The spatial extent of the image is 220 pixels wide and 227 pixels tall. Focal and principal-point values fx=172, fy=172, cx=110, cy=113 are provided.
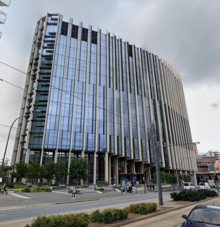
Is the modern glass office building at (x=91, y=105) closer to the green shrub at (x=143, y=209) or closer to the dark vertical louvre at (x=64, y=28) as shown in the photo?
the dark vertical louvre at (x=64, y=28)

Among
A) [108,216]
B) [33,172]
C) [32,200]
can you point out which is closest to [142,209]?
[108,216]

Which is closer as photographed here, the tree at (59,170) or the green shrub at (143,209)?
the green shrub at (143,209)

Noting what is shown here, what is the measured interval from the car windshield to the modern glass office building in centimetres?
4238

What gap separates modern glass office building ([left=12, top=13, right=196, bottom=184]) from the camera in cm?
5391

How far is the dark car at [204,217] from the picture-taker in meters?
6.10

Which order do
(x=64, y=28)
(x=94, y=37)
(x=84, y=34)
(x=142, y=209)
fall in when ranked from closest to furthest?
(x=142, y=209), (x=64, y=28), (x=84, y=34), (x=94, y=37)

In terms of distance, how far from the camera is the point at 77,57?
6197 cm

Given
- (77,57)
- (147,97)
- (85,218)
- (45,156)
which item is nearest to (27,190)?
(45,156)

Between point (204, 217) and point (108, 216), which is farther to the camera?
point (108, 216)

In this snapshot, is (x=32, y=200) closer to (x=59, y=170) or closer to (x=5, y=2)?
(x=59, y=170)

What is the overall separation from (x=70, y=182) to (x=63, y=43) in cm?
4796

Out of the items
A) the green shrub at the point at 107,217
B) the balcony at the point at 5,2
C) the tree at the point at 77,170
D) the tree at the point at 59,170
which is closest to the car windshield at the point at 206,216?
the green shrub at the point at 107,217

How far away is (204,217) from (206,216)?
3.3 inches

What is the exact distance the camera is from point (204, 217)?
6.45 meters
